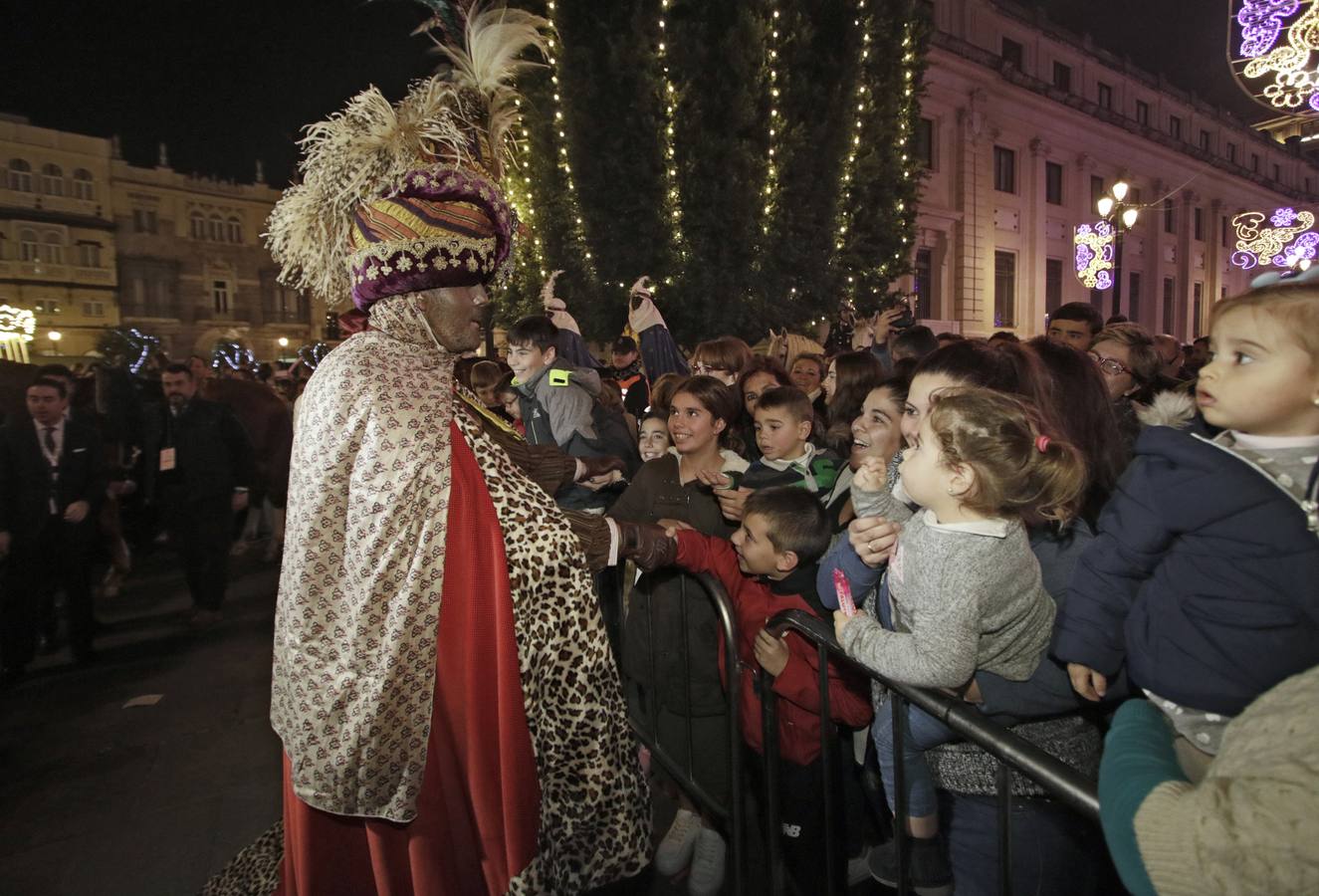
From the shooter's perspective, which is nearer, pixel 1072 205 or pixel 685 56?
pixel 685 56

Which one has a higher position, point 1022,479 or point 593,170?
point 593,170

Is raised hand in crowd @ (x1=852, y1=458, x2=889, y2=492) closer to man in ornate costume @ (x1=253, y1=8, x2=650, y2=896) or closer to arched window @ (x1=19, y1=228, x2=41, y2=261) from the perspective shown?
man in ornate costume @ (x1=253, y1=8, x2=650, y2=896)

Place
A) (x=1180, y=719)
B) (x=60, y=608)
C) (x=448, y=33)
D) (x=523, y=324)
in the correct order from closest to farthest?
(x=1180, y=719)
(x=448, y=33)
(x=523, y=324)
(x=60, y=608)

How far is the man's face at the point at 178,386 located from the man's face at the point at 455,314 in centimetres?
534

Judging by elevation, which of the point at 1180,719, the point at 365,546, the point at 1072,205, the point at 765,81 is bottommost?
the point at 1180,719

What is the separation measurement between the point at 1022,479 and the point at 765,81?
13.1 metres

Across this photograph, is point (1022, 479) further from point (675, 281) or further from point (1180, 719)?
point (675, 281)

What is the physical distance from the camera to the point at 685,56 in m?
12.6

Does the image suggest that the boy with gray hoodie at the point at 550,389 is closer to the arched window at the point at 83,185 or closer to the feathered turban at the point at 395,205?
the feathered turban at the point at 395,205

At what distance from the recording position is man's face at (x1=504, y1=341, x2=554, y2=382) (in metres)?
4.86

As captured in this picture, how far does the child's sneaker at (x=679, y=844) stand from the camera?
2.99 meters

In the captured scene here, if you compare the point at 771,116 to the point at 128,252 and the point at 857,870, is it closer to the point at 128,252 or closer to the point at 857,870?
the point at 857,870

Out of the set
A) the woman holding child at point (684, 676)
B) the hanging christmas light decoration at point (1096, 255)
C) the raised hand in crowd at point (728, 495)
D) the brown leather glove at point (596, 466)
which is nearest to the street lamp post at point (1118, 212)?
the hanging christmas light decoration at point (1096, 255)

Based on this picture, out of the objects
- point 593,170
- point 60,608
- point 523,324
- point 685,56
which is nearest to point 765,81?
point 685,56
